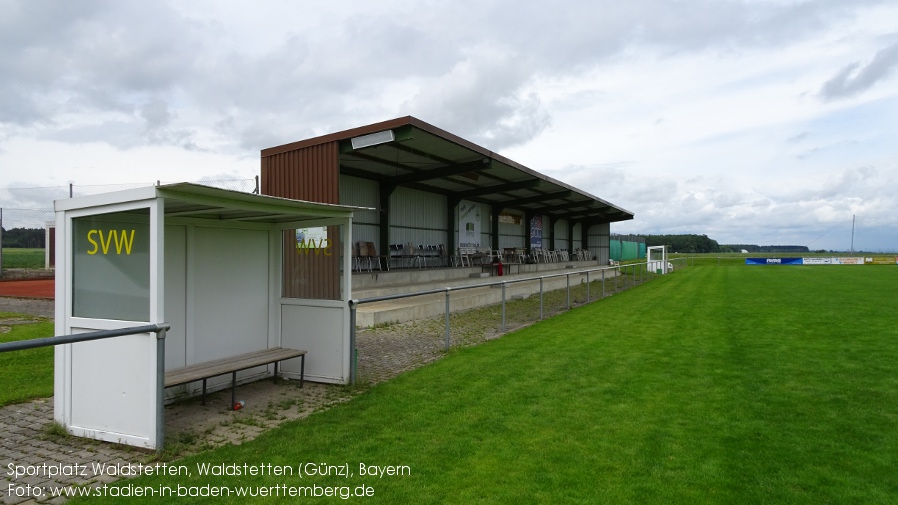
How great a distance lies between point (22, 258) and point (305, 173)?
633 inches

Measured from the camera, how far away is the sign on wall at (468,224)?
26.1 metres

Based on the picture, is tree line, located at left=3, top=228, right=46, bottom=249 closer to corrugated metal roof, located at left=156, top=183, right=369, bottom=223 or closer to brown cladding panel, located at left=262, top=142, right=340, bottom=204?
brown cladding panel, located at left=262, top=142, right=340, bottom=204

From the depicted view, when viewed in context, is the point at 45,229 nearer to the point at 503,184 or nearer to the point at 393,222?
the point at 393,222

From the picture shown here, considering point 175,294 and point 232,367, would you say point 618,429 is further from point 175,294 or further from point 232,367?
point 175,294

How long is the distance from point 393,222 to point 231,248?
14.9 meters

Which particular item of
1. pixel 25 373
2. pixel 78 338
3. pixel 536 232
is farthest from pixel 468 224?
pixel 78 338

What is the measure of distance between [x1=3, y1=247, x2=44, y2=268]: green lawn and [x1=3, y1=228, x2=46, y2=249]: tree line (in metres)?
0.23

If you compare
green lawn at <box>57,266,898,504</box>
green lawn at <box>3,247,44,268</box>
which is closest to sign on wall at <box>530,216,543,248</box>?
green lawn at <box>3,247,44,268</box>

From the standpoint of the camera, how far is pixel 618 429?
4.75 m

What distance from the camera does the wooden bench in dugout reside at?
500 centimetres

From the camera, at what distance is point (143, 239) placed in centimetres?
456

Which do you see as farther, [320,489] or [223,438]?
[223,438]

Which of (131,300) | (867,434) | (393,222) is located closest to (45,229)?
(393,222)

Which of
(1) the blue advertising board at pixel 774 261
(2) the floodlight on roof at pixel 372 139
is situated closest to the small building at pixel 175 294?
(2) the floodlight on roof at pixel 372 139
